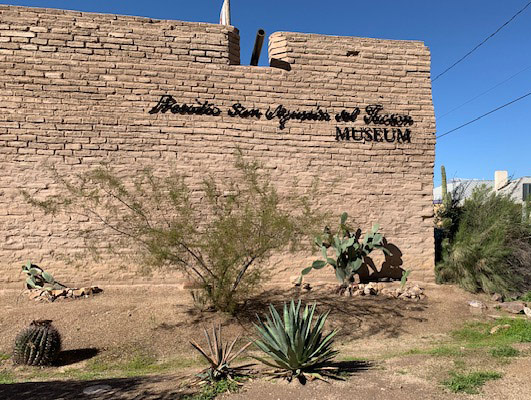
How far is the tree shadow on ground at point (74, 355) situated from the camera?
20.6ft

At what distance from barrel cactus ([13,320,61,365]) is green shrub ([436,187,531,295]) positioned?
8.57m

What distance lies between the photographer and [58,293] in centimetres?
852

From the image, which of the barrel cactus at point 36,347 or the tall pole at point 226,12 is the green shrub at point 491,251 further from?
the tall pole at point 226,12

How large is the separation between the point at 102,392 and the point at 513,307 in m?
8.27

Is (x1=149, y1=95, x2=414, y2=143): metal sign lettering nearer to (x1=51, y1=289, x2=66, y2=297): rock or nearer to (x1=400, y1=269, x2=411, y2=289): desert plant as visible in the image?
(x1=400, y1=269, x2=411, y2=289): desert plant

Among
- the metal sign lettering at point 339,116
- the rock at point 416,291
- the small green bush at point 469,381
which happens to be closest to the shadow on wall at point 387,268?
the rock at point 416,291

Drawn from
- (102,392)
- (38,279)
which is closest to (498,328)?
(102,392)

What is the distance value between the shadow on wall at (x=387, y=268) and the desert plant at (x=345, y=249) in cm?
56

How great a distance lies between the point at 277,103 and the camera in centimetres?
1002

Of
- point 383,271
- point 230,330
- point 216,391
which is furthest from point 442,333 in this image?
point 216,391

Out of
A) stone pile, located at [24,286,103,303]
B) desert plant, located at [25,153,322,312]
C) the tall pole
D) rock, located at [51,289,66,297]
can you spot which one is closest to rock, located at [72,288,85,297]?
stone pile, located at [24,286,103,303]

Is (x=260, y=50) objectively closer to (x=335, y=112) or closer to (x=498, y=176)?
(x=335, y=112)

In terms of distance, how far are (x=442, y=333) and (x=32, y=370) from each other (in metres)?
6.80

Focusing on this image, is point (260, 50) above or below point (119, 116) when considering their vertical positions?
above
